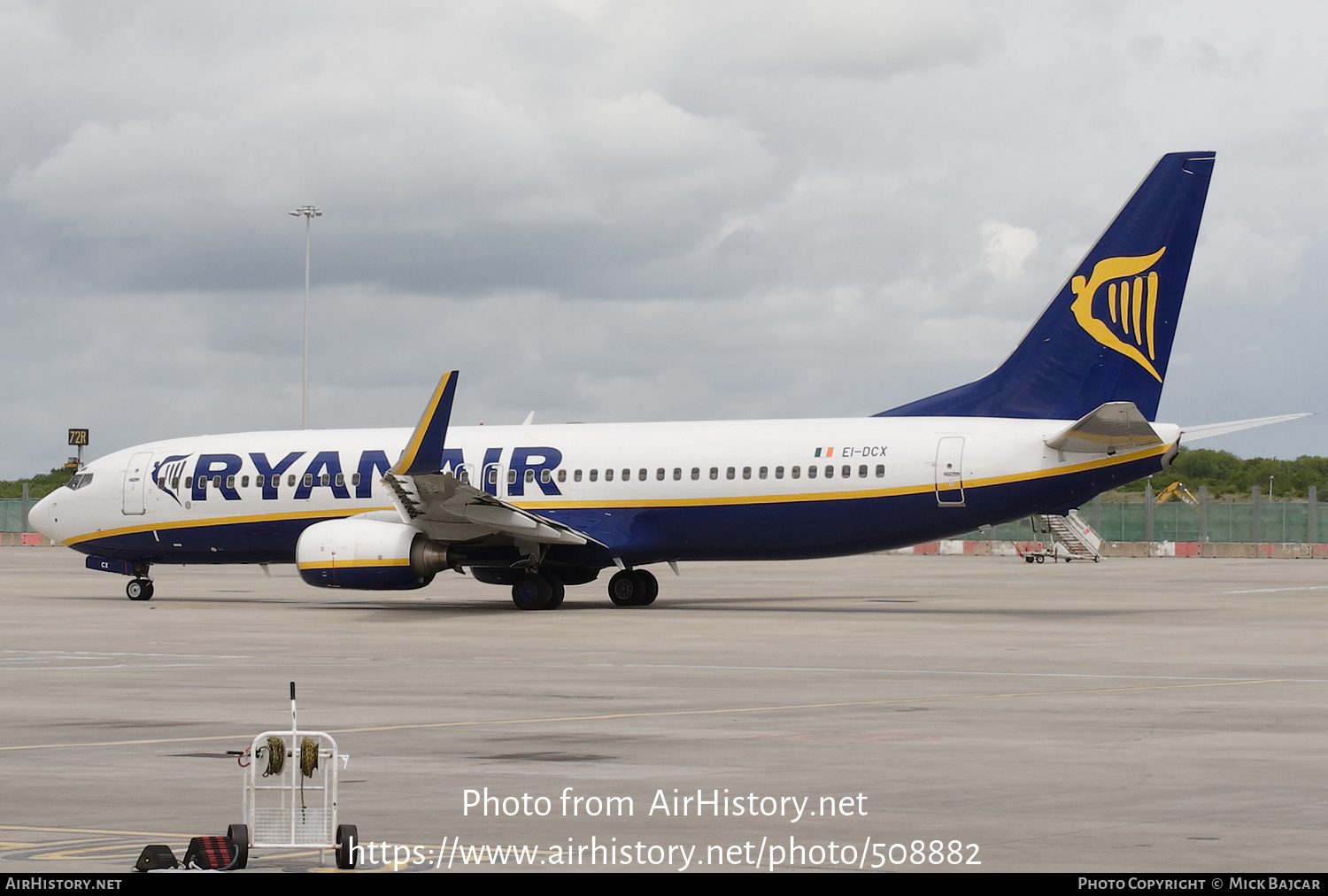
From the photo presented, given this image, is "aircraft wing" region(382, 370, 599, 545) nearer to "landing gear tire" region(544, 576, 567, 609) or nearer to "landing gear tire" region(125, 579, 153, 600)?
"landing gear tire" region(544, 576, 567, 609)

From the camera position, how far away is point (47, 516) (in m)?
41.3

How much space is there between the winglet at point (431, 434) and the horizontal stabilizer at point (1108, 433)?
1091 cm

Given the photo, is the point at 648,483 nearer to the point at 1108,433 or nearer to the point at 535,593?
the point at 535,593

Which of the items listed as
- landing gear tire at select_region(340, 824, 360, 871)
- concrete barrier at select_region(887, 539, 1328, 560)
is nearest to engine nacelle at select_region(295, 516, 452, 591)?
landing gear tire at select_region(340, 824, 360, 871)

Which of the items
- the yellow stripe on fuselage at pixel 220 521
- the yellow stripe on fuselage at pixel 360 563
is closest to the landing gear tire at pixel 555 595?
the yellow stripe on fuselage at pixel 360 563

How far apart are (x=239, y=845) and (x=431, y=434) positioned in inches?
928

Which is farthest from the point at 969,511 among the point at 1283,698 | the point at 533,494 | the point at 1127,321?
the point at 1283,698

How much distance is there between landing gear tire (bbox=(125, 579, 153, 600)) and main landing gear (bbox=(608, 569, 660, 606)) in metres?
10.8

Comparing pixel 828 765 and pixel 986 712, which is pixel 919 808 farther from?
pixel 986 712

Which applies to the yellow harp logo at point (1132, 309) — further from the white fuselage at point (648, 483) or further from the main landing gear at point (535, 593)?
the main landing gear at point (535, 593)

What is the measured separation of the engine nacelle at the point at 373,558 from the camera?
33.7m

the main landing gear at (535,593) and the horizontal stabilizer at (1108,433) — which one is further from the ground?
the horizontal stabilizer at (1108,433)

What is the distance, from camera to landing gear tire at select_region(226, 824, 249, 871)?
8.88m

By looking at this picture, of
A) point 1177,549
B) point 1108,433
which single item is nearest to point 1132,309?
point 1108,433
